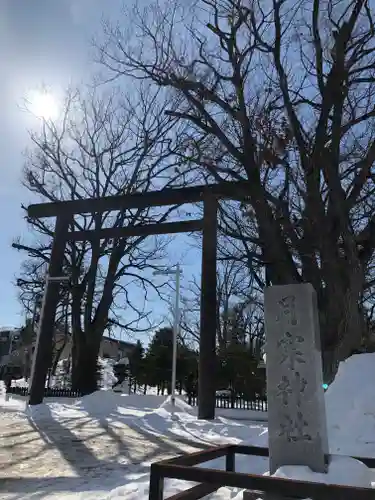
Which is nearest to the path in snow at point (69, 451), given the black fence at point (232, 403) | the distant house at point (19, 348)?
the black fence at point (232, 403)

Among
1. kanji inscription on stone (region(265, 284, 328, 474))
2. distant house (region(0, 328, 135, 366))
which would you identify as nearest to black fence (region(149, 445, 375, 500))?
kanji inscription on stone (region(265, 284, 328, 474))

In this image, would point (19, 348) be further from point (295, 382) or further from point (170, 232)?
point (295, 382)

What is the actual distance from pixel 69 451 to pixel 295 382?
4.89 metres

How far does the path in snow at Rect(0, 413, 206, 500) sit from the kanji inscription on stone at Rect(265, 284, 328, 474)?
2543 mm

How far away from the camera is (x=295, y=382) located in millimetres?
4820

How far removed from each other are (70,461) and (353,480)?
15.3 ft

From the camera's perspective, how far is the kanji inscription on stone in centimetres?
462

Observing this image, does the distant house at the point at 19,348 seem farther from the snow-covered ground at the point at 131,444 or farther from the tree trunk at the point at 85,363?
the snow-covered ground at the point at 131,444

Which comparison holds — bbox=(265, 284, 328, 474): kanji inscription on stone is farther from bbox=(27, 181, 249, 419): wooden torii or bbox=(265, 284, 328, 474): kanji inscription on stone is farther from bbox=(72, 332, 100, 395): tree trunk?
bbox=(72, 332, 100, 395): tree trunk

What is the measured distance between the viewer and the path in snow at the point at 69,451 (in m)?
6.02

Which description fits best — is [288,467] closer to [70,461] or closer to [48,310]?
[70,461]

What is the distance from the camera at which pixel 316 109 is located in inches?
460

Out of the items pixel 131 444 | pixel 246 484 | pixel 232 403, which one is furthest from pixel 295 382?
pixel 232 403

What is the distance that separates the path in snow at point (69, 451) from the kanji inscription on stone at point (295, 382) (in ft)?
8.34
